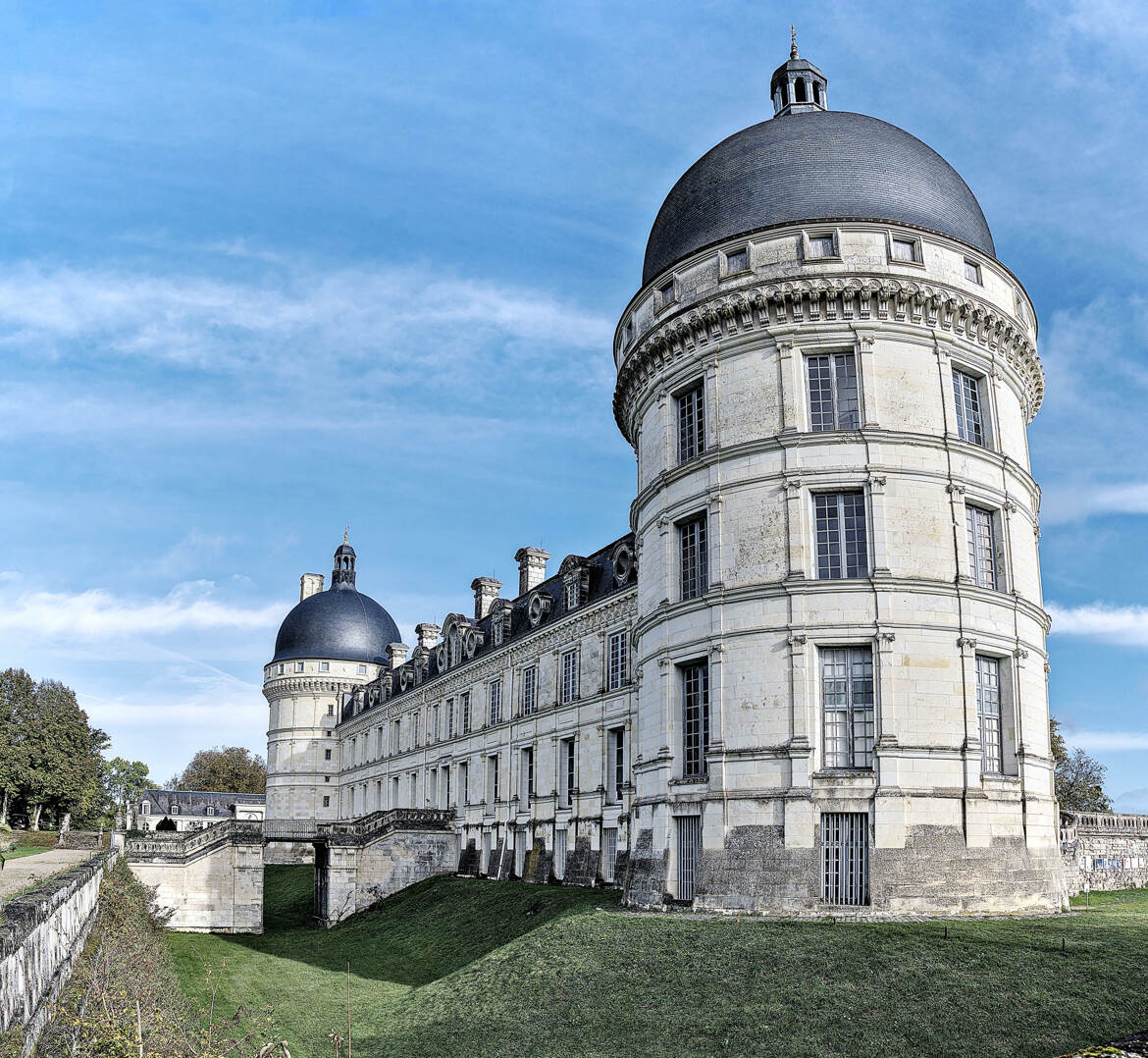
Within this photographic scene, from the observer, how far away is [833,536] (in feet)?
72.7

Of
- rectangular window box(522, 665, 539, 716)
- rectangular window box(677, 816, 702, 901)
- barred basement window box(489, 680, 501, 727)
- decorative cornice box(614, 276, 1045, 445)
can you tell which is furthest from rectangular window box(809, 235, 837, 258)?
Result: barred basement window box(489, 680, 501, 727)

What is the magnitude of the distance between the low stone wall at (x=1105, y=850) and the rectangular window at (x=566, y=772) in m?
16.7

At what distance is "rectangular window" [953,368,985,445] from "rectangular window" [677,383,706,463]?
563 cm

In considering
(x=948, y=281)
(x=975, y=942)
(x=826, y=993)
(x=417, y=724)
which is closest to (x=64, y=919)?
(x=826, y=993)

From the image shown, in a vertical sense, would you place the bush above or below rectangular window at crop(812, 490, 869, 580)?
below

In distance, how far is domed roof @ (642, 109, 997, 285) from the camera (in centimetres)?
2380

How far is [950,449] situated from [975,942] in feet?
33.7

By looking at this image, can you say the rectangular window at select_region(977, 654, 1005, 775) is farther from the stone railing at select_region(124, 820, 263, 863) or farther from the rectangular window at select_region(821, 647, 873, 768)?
the stone railing at select_region(124, 820, 263, 863)

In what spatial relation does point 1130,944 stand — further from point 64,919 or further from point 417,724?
point 417,724

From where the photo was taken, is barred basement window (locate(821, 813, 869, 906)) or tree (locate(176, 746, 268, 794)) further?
tree (locate(176, 746, 268, 794))

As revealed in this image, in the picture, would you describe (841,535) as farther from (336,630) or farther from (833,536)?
(336,630)

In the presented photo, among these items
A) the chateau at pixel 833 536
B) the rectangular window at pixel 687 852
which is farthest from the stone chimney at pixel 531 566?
the rectangular window at pixel 687 852

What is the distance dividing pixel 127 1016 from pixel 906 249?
20.5 meters

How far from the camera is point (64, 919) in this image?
52.6 feet
